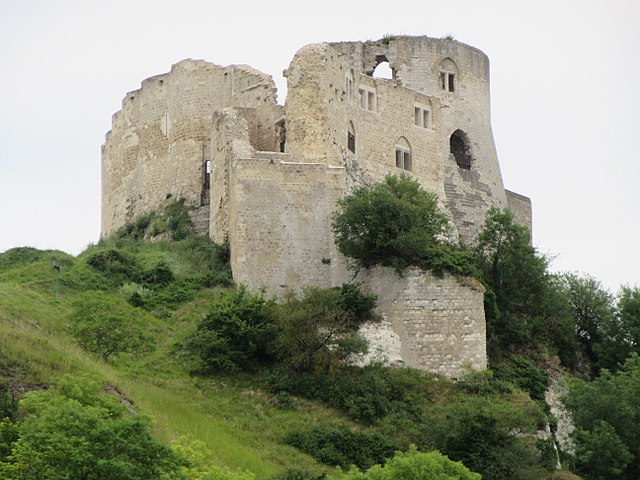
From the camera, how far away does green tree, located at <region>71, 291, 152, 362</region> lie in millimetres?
36906

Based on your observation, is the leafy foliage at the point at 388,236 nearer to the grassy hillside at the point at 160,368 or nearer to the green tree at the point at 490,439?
the grassy hillside at the point at 160,368

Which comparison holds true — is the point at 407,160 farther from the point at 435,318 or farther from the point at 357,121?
the point at 435,318

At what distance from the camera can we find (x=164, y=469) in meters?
25.2

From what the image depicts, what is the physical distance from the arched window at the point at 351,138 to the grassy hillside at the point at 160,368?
623 centimetres

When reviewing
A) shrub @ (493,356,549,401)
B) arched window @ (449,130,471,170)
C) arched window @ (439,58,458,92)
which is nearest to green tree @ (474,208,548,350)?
shrub @ (493,356,549,401)

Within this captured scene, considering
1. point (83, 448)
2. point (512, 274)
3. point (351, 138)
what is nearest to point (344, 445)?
point (512, 274)

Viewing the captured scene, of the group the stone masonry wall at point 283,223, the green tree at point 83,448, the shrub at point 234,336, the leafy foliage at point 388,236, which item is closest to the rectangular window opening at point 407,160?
the stone masonry wall at point 283,223

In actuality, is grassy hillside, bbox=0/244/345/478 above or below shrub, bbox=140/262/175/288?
below

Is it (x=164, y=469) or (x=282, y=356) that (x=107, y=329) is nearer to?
(x=282, y=356)

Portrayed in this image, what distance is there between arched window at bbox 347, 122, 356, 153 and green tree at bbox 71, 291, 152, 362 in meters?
11.2

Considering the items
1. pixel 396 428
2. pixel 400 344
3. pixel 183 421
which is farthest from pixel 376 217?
pixel 183 421

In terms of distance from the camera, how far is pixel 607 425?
3762 centimetres

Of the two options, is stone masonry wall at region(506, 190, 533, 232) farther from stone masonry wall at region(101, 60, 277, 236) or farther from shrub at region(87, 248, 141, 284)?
shrub at region(87, 248, 141, 284)

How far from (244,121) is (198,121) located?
5318 mm
